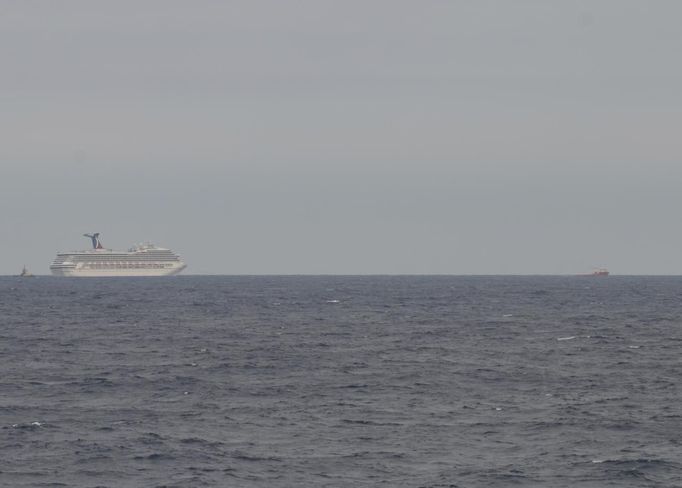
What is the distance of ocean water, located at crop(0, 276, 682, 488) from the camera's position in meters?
35.8

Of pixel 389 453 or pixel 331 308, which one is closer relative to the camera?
pixel 389 453

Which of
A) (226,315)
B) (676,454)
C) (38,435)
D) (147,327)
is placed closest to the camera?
(676,454)

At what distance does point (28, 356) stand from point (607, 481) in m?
44.1

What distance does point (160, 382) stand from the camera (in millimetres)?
55812

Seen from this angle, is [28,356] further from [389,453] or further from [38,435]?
[389,453]

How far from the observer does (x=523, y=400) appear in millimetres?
50031

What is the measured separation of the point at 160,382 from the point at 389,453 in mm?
20560

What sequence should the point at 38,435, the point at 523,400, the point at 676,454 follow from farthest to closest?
the point at 523,400
the point at 38,435
the point at 676,454

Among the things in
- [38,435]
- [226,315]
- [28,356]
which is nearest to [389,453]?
[38,435]

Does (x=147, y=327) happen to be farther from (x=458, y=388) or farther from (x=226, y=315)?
(x=458, y=388)

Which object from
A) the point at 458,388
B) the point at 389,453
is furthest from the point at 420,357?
the point at 389,453

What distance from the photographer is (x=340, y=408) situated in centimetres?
4762

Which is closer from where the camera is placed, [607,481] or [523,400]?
[607,481]

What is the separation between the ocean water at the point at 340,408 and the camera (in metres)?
35.8
